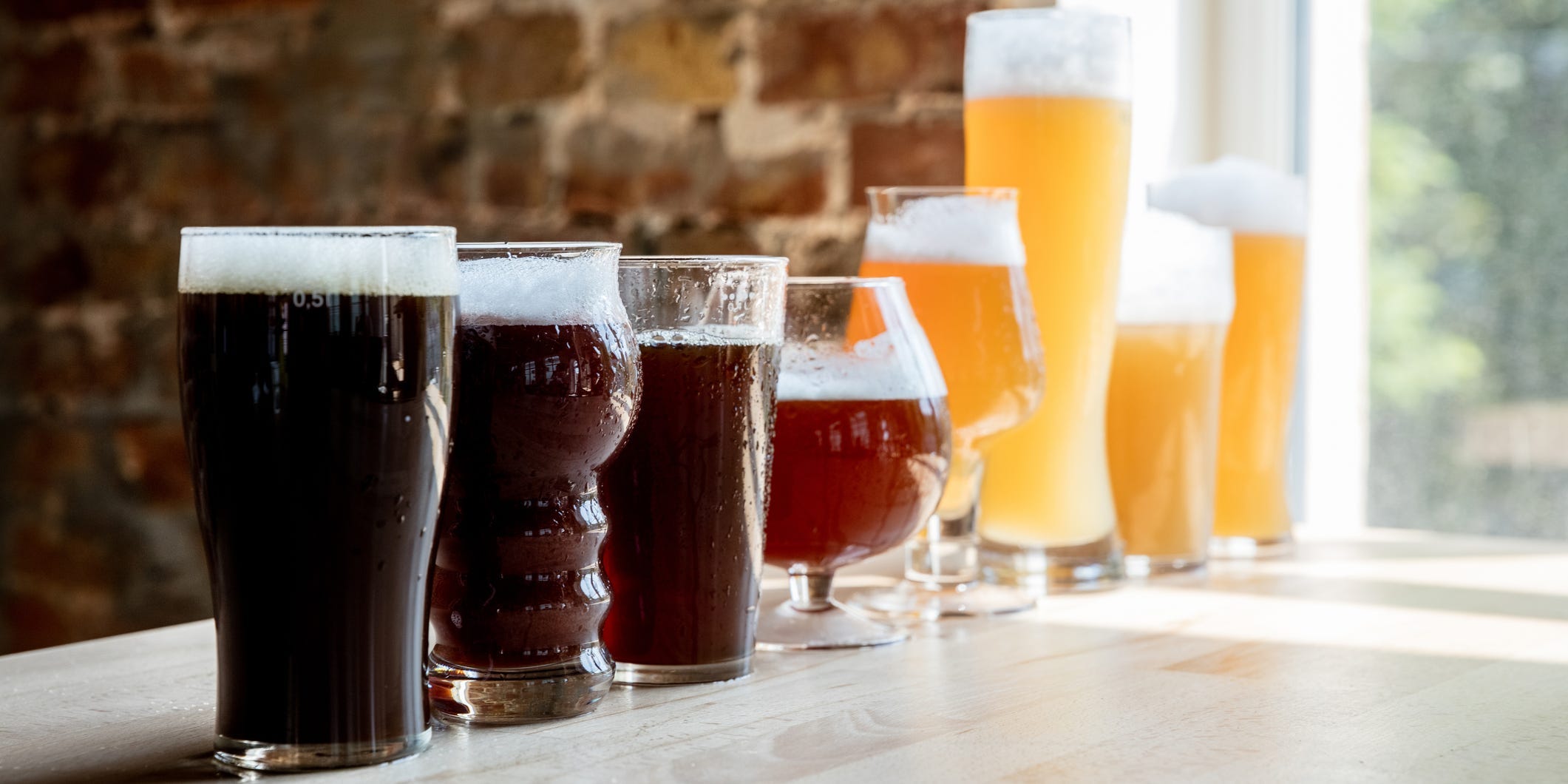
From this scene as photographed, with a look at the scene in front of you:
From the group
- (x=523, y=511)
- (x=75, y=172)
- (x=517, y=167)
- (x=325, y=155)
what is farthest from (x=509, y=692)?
(x=75, y=172)

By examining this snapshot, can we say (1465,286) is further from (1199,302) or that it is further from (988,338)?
(988,338)

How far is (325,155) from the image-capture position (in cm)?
225

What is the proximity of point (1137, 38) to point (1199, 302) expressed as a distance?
828 mm

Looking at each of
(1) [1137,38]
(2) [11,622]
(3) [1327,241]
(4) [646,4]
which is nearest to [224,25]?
(4) [646,4]

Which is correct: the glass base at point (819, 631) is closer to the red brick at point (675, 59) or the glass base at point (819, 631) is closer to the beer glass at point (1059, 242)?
the beer glass at point (1059, 242)

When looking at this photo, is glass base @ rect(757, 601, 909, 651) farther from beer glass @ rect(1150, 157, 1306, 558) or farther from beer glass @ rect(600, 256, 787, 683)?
beer glass @ rect(1150, 157, 1306, 558)

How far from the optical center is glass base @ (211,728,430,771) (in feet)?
2.15

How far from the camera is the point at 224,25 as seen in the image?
Answer: 2338 mm

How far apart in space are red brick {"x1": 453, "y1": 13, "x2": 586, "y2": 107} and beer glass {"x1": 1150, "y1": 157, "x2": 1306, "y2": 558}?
91 cm

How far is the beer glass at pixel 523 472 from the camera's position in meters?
0.74

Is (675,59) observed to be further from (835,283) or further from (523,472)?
(523,472)

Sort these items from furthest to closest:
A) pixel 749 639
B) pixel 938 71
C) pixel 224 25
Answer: pixel 224 25
pixel 938 71
pixel 749 639

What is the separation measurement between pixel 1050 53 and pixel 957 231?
171mm

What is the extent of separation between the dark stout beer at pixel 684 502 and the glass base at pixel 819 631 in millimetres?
109
